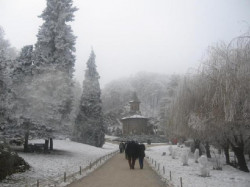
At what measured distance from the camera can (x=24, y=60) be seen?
2577cm

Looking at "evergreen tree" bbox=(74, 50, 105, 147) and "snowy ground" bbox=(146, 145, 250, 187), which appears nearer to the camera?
"snowy ground" bbox=(146, 145, 250, 187)

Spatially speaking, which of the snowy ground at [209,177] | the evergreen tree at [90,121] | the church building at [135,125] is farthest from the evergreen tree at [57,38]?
the church building at [135,125]

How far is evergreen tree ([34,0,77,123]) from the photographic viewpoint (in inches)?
997

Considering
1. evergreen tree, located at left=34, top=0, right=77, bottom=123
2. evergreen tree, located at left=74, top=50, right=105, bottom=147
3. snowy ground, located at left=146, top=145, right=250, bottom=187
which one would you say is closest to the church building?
evergreen tree, located at left=74, top=50, right=105, bottom=147

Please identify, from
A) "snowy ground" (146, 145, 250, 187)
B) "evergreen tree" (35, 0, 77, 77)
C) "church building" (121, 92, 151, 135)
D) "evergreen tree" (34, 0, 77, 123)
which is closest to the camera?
"snowy ground" (146, 145, 250, 187)

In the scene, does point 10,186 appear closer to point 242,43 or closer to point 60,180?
point 60,180

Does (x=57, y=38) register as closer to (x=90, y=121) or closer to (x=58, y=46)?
(x=58, y=46)

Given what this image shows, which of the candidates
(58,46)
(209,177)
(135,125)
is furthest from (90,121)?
(135,125)

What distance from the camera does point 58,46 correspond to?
1021 inches

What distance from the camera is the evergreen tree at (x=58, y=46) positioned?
2533cm

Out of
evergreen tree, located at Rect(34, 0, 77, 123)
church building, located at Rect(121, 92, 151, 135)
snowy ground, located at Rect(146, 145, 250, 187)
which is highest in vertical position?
evergreen tree, located at Rect(34, 0, 77, 123)

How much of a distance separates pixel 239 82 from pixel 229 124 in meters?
4.18

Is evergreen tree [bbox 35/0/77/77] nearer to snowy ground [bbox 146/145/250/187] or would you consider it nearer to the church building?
snowy ground [bbox 146/145/250/187]

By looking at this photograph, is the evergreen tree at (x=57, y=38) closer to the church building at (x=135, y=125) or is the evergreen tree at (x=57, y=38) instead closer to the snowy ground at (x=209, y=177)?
the snowy ground at (x=209, y=177)
